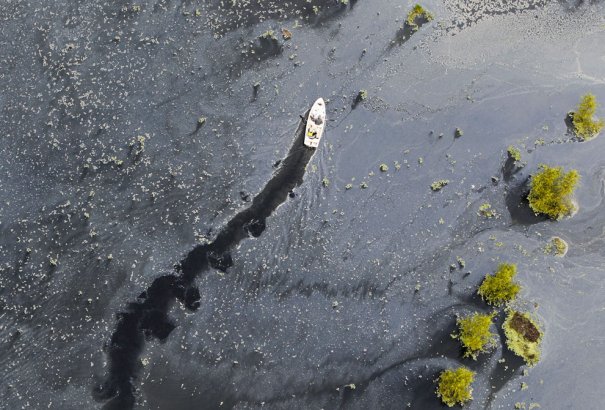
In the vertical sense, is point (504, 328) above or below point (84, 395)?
below

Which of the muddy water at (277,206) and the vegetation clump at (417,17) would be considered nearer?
the muddy water at (277,206)

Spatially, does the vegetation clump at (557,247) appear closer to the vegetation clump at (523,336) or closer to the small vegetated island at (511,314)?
the small vegetated island at (511,314)

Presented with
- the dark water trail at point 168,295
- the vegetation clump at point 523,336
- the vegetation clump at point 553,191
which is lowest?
the vegetation clump at point 523,336

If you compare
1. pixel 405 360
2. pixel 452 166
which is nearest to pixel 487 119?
pixel 452 166

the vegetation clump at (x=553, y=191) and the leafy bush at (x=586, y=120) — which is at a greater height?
the leafy bush at (x=586, y=120)

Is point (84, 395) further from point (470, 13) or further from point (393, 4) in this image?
point (470, 13)

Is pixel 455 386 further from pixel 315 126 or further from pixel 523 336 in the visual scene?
pixel 315 126

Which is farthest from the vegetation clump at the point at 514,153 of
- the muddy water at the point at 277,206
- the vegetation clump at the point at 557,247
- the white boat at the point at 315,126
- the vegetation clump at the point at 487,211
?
the white boat at the point at 315,126

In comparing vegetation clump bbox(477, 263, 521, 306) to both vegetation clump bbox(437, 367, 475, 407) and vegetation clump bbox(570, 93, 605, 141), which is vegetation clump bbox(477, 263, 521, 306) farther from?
vegetation clump bbox(570, 93, 605, 141)

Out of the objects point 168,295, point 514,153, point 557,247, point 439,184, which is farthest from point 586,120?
point 168,295

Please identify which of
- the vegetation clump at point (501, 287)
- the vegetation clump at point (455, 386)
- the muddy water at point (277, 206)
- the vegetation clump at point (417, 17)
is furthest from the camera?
the vegetation clump at point (417, 17)
